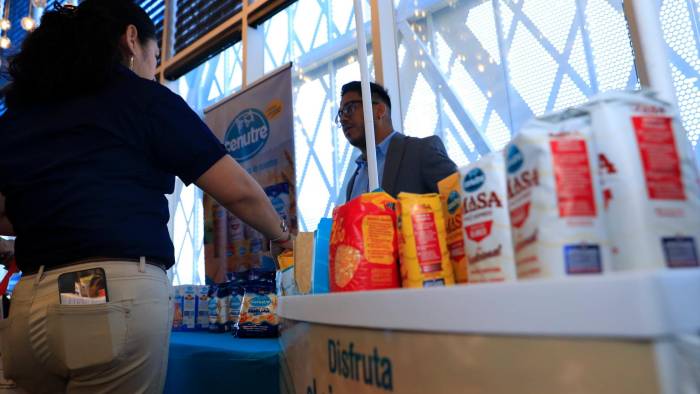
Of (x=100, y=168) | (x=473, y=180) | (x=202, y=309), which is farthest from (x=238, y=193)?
(x=202, y=309)

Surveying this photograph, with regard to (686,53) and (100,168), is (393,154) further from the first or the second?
(100,168)

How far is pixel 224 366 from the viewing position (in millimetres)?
1078

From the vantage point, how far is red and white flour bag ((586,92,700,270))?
0.34m

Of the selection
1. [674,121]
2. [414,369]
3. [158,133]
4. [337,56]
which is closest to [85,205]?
[158,133]

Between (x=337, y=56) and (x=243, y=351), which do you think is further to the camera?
(x=337, y=56)

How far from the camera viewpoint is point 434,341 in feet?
1.18

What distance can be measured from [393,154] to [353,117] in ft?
0.82

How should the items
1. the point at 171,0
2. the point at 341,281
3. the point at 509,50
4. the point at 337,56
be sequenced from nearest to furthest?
the point at 341,281
the point at 509,50
the point at 337,56
the point at 171,0

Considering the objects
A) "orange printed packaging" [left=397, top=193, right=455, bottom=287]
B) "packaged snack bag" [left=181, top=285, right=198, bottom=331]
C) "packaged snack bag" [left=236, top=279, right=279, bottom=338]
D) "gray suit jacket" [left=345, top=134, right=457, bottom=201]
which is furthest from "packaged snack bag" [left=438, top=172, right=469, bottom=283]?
"packaged snack bag" [left=181, top=285, right=198, bottom=331]

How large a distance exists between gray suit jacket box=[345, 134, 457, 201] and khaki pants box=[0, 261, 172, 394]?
35.9 inches

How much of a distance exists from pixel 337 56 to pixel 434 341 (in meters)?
2.20

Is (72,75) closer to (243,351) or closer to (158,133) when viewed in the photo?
(158,133)

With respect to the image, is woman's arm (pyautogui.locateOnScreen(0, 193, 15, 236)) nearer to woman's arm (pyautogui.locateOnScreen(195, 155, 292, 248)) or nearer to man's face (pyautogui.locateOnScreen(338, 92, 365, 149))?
woman's arm (pyautogui.locateOnScreen(195, 155, 292, 248))

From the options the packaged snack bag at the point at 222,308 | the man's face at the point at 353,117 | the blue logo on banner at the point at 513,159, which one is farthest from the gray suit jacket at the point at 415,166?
the blue logo on banner at the point at 513,159
